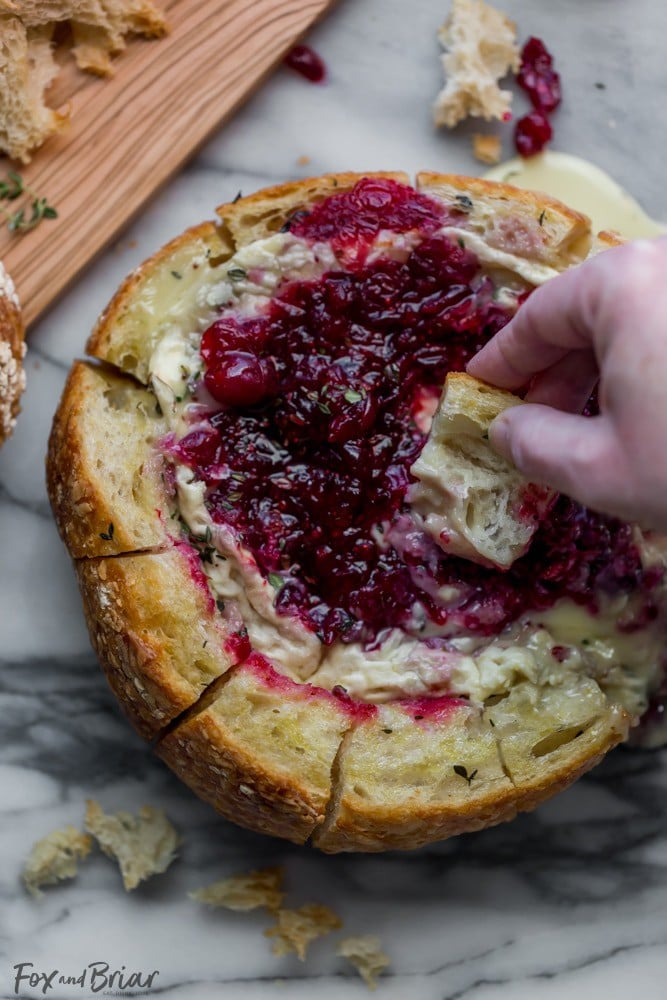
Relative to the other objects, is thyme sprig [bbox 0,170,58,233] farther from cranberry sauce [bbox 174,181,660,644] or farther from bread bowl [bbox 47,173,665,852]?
cranberry sauce [bbox 174,181,660,644]

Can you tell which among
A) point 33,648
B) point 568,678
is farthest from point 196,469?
point 568,678

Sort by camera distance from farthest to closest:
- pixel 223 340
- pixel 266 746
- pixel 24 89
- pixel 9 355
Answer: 1. pixel 24 89
2. pixel 9 355
3. pixel 223 340
4. pixel 266 746

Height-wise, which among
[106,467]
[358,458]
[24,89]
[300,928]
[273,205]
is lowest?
[300,928]

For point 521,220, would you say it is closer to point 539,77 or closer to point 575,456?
point 539,77

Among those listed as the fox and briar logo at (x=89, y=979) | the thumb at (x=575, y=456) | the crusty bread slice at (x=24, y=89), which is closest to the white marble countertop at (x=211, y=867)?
the fox and briar logo at (x=89, y=979)

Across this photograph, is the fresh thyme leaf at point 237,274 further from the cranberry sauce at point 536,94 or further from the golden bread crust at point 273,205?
the cranberry sauce at point 536,94

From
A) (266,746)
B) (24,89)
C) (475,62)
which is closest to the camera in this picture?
(266,746)

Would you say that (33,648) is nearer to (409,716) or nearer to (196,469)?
(196,469)

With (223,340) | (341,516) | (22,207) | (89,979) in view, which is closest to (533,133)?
(223,340)
